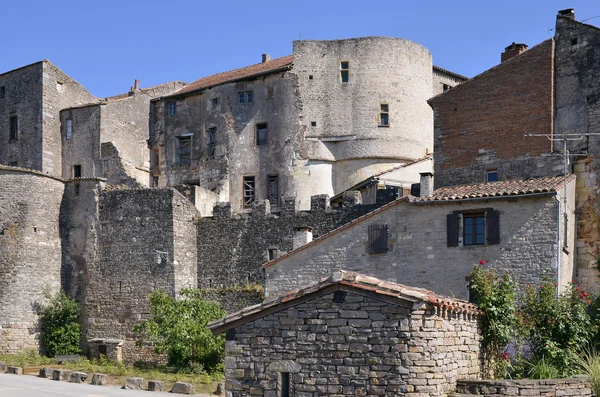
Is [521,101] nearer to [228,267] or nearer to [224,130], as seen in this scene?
[228,267]

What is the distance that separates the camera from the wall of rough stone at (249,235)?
1485 inches

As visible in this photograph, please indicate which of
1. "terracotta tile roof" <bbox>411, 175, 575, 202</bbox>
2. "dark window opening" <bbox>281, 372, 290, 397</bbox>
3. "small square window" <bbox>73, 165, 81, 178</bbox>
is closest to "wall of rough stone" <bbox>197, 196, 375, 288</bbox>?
"terracotta tile roof" <bbox>411, 175, 575, 202</bbox>

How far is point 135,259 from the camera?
39.7 meters

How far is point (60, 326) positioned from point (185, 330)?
8.35 meters

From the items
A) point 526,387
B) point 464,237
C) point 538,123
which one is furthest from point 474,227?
point 526,387

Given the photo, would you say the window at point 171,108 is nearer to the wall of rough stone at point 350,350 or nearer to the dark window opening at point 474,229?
the dark window opening at point 474,229

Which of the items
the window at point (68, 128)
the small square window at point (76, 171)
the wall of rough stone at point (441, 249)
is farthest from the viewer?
the window at point (68, 128)

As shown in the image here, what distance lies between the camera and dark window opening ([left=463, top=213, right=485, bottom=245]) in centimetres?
2761

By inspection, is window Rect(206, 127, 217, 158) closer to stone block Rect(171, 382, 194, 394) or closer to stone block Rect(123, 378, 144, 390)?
stone block Rect(123, 378, 144, 390)

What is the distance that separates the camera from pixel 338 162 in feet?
146

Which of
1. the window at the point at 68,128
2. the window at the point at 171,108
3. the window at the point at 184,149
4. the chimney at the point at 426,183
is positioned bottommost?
the chimney at the point at 426,183

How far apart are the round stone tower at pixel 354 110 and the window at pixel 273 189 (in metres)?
1.19

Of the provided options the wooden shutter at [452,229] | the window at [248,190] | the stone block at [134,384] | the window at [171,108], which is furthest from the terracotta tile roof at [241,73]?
the stone block at [134,384]

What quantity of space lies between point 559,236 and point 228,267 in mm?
16530
